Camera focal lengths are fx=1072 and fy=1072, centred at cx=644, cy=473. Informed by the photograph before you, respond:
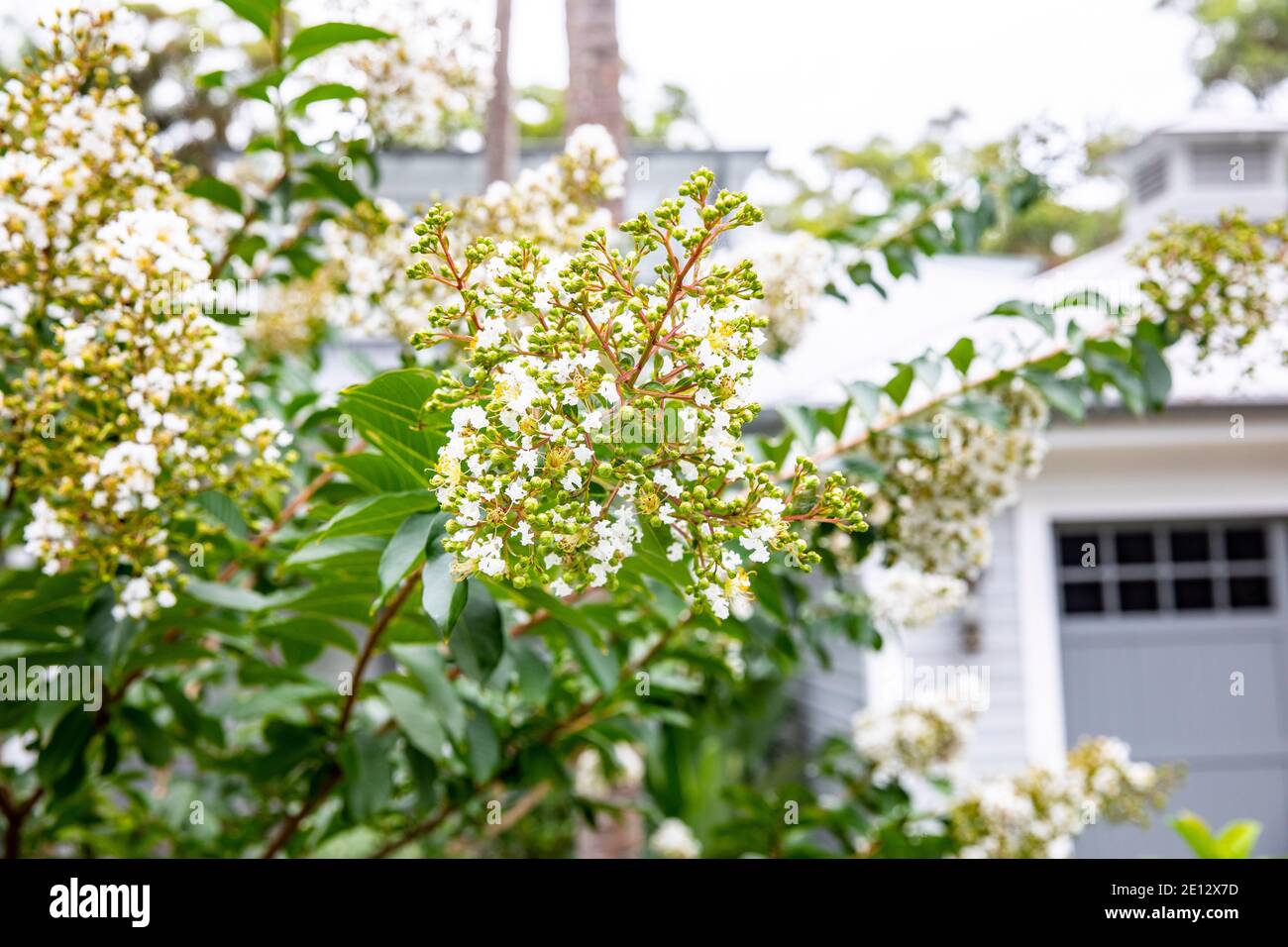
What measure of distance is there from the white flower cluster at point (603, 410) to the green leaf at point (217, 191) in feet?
3.83

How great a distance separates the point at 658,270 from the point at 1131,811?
127 inches

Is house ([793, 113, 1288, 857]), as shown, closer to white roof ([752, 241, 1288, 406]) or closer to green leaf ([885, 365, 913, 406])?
white roof ([752, 241, 1288, 406])

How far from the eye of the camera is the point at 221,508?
4.77 feet

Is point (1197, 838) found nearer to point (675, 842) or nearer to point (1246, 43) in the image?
point (675, 842)

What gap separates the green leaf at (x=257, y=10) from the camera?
5.38 feet

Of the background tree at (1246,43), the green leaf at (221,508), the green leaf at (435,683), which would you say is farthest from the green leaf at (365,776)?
the background tree at (1246,43)

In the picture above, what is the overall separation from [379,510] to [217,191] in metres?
1.13

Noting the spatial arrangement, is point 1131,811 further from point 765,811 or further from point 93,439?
point 93,439

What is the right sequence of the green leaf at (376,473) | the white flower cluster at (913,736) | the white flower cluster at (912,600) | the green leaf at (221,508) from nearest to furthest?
the green leaf at (376,473) < the green leaf at (221,508) < the white flower cluster at (912,600) < the white flower cluster at (913,736)

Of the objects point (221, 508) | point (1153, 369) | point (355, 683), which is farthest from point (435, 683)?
point (1153, 369)

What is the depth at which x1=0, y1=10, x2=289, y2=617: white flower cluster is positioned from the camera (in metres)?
1.32

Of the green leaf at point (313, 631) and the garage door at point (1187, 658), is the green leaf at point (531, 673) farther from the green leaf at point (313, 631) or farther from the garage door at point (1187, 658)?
the garage door at point (1187, 658)

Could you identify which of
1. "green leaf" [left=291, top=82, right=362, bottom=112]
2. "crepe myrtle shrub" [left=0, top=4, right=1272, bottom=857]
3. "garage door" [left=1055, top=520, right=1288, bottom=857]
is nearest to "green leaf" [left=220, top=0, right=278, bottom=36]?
"crepe myrtle shrub" [left=0, top=4, right=1272, bottom=857]
